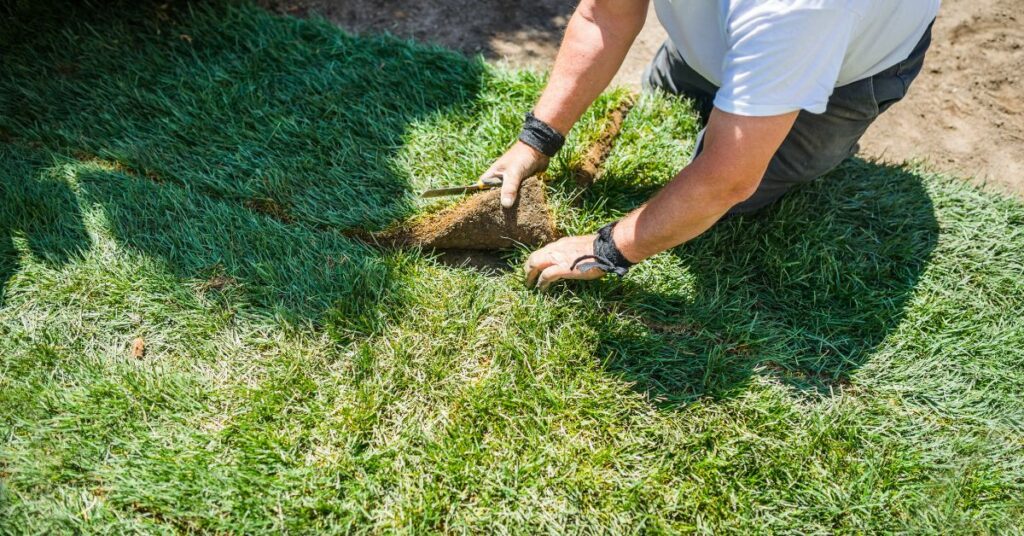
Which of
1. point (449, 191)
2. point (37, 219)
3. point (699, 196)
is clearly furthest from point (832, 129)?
point (37, 219)

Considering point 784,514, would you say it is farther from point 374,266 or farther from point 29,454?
point 29,454

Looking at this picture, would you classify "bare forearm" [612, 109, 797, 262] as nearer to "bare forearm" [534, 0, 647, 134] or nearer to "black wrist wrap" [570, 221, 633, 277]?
"black wrist wrap" [570, 221, 633, 277]

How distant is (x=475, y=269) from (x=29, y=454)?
158cm

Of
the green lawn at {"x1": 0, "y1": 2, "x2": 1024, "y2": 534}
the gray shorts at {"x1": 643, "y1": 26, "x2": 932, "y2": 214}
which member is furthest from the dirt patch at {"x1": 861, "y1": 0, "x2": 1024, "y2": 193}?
the gray shorts at {"x1": 643, "y1": 26, "x2": 932, "y2": 214}

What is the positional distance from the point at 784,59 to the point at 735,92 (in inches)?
5.5

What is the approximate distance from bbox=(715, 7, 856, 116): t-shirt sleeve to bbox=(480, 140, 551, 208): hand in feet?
3.10

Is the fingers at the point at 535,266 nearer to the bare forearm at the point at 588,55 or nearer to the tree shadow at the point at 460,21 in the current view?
the bare forearm at the point at 588,55

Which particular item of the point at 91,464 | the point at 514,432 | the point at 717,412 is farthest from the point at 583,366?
the point at 91,464

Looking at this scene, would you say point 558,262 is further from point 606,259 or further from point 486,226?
point 486,226

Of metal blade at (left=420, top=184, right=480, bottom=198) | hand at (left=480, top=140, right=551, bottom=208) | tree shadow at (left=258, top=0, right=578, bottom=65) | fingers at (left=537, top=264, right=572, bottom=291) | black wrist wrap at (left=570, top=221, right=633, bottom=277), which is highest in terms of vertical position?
tree shadow at (left=258, top=0, right=578, bottom=65)

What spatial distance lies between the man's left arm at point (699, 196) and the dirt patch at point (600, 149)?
453 millimetres

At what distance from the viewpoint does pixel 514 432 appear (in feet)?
6.83

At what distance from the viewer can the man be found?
158cm

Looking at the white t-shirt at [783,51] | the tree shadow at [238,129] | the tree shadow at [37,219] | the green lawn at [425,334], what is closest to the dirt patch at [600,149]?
the green lawn at [425,334]
